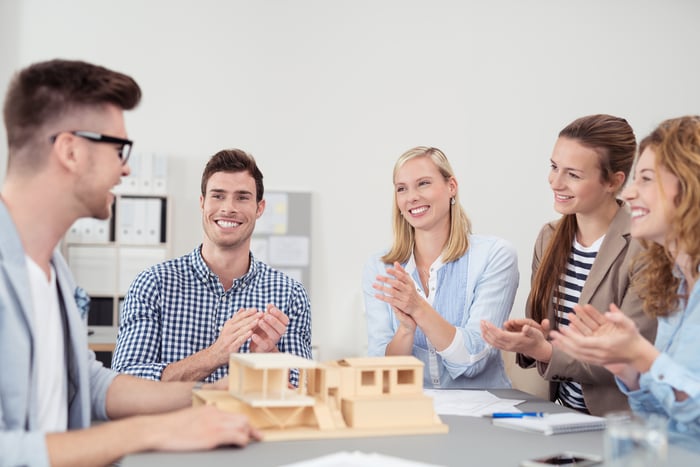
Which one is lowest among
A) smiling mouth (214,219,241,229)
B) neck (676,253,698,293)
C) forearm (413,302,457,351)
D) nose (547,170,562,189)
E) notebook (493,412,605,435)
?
notebook (493,412,605,435)

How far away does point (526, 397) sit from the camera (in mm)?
2398

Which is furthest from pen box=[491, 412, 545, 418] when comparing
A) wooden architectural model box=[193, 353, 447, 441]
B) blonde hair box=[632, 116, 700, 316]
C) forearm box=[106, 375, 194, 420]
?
forearm box=[106, 375, 194, 420]

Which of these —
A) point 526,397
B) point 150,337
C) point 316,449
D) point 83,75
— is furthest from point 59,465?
point 526,397

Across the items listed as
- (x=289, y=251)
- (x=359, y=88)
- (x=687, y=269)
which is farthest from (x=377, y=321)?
(x=359, y=88)

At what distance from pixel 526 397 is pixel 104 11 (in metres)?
4.88

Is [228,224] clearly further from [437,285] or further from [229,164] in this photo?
[437,285]

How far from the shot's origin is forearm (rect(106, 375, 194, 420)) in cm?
193

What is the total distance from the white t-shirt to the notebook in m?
1.06

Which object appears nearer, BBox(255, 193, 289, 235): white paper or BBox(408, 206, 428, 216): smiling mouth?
BBox(408, 206, 428, 216): smiling mouth

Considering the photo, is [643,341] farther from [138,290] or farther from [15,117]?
[138,290]

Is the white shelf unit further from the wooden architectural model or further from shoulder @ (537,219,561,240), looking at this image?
the wooden architectural model

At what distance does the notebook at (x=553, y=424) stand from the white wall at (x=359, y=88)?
417cm

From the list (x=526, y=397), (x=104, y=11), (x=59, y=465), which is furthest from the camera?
(x=104, y=11)

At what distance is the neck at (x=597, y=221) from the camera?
2.75 metres
